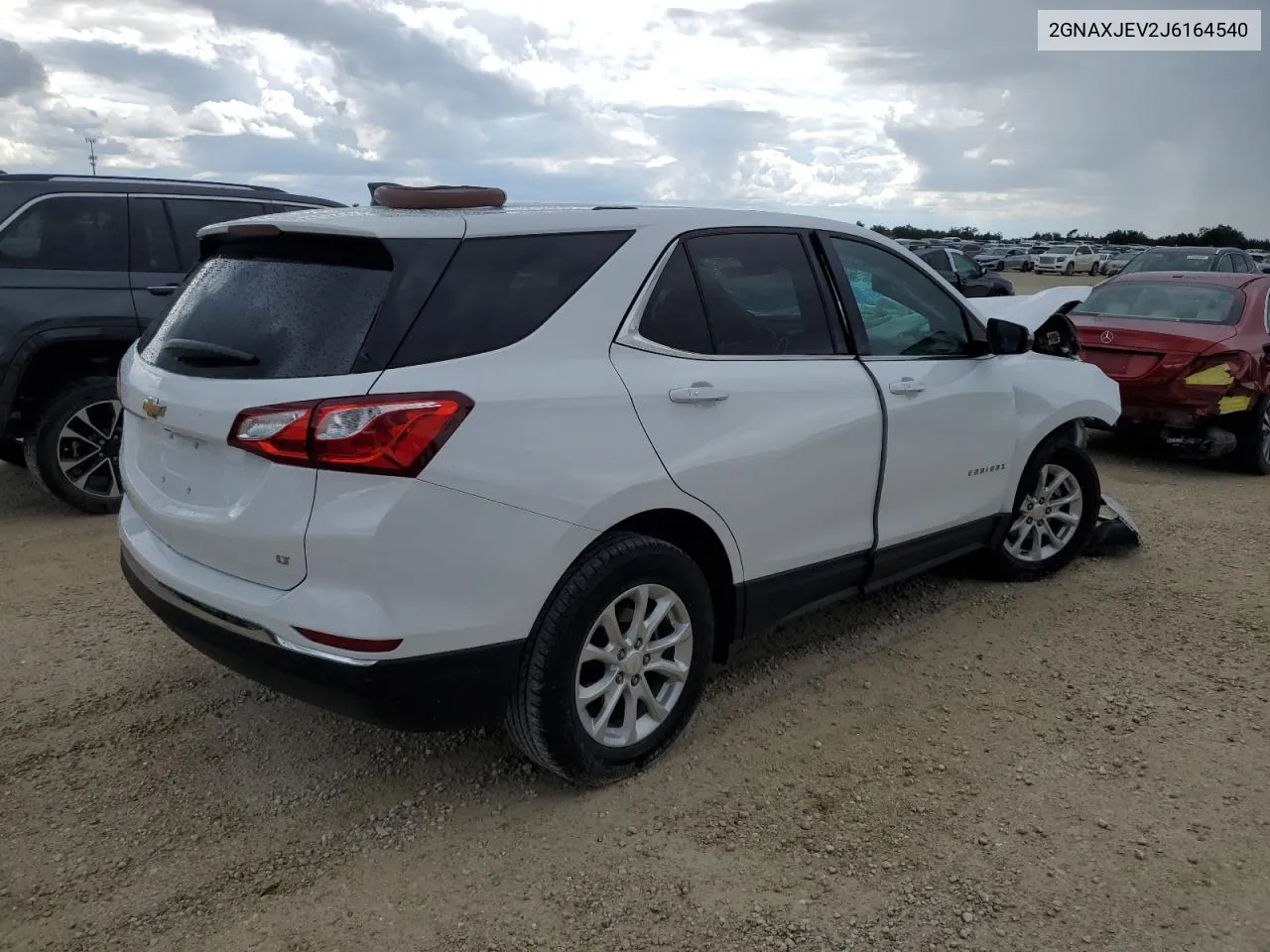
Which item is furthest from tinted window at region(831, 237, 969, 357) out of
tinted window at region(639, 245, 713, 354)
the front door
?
tinted window at region(639, 245, 713, 354)

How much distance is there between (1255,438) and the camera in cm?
776

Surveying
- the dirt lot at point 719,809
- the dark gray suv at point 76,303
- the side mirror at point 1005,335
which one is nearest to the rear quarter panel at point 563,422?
the dirt lot at point 719,809

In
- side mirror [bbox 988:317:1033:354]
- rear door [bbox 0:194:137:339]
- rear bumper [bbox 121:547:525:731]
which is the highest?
rear door [bbox 0:194:137:339]

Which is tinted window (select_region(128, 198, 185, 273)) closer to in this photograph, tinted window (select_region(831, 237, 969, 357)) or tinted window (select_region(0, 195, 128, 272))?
tinted window (select_region(0, 195, 128, 272))

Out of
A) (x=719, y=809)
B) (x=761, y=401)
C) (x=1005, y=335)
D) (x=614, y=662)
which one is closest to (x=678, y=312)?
(x=761, y=401)

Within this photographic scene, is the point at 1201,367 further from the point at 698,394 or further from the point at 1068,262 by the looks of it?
the point at 1068,262

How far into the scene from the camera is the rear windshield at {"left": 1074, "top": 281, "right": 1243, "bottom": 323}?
804 centimetres

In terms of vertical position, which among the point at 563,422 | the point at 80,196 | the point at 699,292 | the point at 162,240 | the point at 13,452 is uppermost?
the point at 80,196

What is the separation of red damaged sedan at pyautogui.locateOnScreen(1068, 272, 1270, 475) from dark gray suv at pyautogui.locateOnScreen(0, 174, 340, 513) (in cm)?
670

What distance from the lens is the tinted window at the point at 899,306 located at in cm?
405

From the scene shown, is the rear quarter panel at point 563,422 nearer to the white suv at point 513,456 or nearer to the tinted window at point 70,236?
the white suv at point 513,456

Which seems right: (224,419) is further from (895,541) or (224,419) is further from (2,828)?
(895,541)

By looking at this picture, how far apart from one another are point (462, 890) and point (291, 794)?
2.55ft

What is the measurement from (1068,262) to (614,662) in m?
48.4
